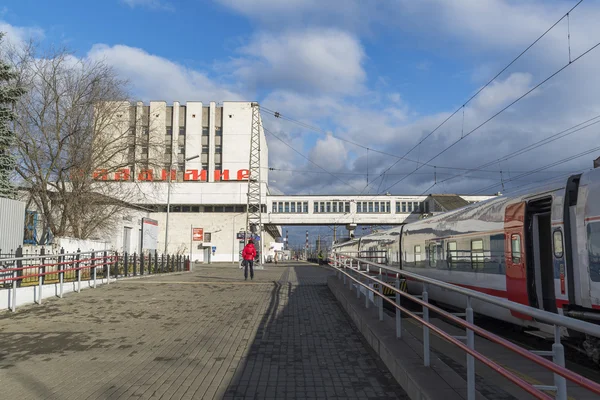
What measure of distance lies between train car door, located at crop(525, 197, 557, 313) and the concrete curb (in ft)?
9.62

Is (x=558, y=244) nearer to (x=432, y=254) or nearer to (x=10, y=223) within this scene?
(x=432, y=254)

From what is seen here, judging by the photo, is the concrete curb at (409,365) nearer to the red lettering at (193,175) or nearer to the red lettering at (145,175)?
the red lettering at (145,175)

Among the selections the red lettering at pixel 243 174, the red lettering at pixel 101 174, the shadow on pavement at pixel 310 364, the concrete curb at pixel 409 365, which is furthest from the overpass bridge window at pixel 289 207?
the concrete curb at pixel 409 365

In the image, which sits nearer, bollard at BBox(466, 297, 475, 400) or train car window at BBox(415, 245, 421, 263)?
bollard at BBox(466, 297, 475, 400)

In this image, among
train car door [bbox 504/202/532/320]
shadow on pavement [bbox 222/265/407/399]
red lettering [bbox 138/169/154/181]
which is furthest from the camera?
red lettering [bbox 138/169/154/181]

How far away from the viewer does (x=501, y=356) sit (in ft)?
17.7

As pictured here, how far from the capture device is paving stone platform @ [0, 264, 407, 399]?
5.07 meters

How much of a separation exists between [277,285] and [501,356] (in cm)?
1170

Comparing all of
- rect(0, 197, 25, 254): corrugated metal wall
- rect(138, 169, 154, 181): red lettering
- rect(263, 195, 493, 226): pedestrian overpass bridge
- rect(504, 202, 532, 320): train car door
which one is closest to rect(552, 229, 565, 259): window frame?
rect(504, 202, 532, 320): train car door

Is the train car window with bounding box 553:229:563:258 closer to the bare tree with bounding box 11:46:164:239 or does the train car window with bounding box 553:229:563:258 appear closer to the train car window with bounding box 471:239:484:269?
the train car window with bounding box 471:239:484:269

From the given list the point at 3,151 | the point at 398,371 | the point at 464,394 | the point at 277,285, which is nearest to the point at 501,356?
the point at 398,371

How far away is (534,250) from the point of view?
885 cm

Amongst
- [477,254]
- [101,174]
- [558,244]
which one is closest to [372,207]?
[101,174]

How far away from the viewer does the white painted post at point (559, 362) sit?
2.69 meters
